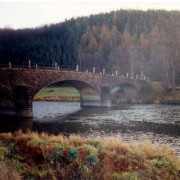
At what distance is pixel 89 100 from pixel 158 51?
77.0 ft

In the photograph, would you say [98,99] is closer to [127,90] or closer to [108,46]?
[127,90]

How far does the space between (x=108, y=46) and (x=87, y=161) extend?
3637 inches

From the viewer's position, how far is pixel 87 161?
15273 mm

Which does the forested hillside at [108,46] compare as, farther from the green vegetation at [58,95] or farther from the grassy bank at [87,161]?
the grassy bank at [87,161]

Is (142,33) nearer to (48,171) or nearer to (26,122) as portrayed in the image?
(26,122)

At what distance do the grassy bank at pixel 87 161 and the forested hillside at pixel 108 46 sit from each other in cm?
5626

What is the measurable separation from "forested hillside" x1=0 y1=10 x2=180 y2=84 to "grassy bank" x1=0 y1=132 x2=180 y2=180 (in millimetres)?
56259

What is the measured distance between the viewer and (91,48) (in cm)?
10025

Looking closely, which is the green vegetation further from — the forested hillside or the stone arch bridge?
the stone arch bridge

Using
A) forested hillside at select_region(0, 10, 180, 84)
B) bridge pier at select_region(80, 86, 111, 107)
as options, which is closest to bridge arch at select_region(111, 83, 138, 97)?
forested hillside at select_region(0, 10, 180, 84)

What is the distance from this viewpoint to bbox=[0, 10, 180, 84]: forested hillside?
81.1m

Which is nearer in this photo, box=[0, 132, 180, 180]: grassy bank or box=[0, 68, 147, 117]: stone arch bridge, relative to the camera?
box=[0, 132, 180, 180]: grassy bank

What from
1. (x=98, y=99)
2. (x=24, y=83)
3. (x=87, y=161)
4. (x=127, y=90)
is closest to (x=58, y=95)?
(x=98, y=99)

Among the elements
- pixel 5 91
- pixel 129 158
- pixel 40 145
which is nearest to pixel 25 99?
pixel 5 91
